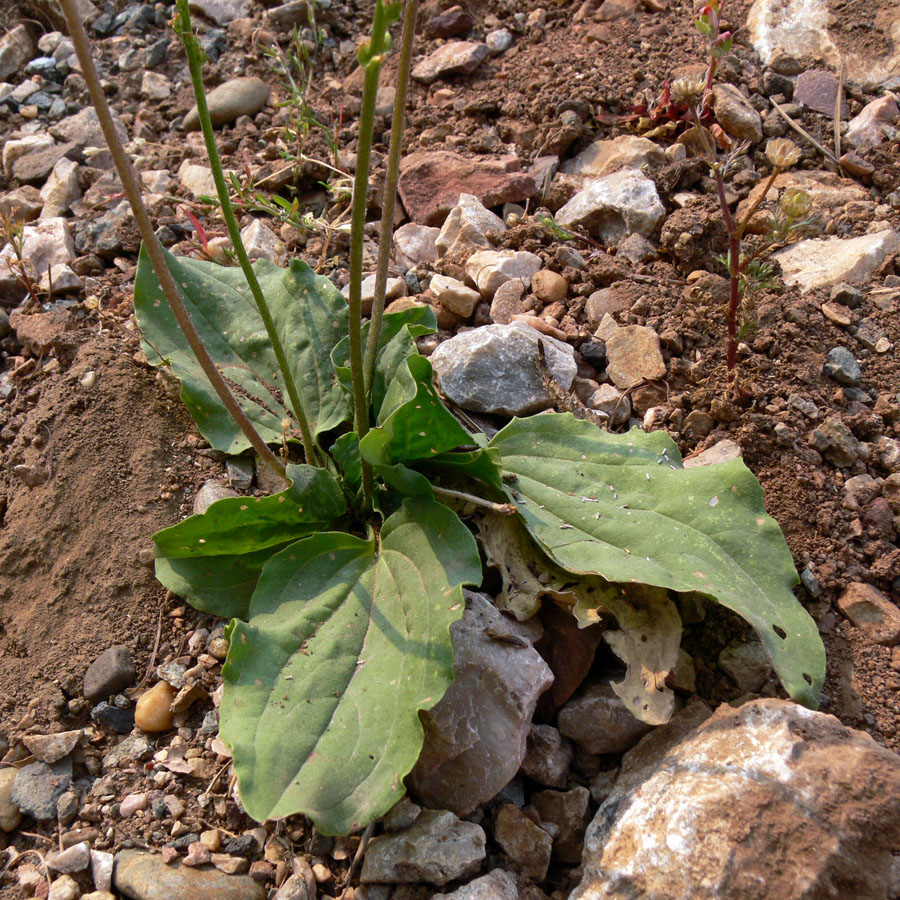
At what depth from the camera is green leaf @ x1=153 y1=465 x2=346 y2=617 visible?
2.07 m

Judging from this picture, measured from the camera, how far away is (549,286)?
2.98m

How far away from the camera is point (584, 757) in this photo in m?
1.98

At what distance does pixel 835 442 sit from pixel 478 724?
1411 mm

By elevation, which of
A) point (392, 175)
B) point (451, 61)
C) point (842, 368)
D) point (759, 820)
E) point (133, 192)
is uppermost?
point (133, 192)

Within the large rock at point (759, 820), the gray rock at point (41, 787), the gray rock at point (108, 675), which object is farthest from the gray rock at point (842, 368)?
the gray rock at point (41, 787)

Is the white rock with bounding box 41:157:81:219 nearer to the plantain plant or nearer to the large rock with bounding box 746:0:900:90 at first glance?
the plantain plant

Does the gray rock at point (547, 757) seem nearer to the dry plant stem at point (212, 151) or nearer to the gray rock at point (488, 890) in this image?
the gray rock at point (488, 890)

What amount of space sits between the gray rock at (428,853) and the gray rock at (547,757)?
0.23 meters

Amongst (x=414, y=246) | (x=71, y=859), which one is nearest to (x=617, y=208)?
(x=414, y=246)

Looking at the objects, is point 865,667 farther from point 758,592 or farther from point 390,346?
point 390,346

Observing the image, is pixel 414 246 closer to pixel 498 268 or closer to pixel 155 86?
pixel 498 268

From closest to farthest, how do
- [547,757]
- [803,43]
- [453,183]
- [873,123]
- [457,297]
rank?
[547,757], [457,297], [873,123], [453,183], [803,43]

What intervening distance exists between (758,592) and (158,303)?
2058mm

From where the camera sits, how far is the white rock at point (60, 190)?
12.0 ft
